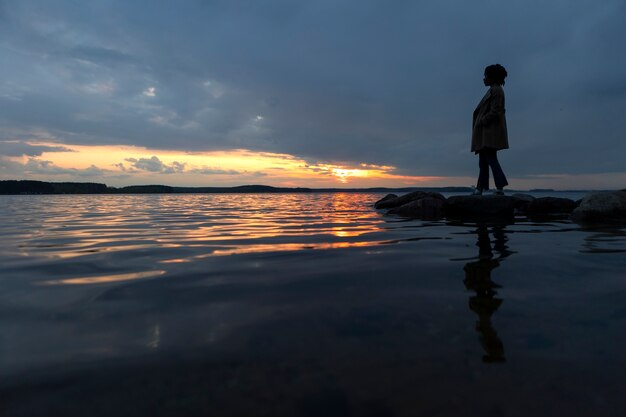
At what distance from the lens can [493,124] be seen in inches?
316

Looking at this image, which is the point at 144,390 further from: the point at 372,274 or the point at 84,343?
the point at 372,274

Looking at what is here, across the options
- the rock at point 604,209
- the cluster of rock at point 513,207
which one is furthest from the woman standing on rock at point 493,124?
→ the rock at point 604,209

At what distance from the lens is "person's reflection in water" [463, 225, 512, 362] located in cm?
147

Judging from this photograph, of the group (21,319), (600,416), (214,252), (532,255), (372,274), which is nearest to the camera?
(600,416)

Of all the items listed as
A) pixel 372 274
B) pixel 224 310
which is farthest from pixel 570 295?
pixel 224 310

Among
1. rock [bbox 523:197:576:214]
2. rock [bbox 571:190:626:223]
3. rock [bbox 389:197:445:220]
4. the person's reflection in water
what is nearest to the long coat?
rock [bbox 389:197:445:220]

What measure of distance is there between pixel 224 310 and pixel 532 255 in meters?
2.97

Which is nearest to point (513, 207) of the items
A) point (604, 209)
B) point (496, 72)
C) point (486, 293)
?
point (604, 209)

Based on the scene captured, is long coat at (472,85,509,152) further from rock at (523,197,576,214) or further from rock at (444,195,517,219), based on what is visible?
rock at (523,197,576,214)

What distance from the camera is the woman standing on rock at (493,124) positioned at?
7.91 meters

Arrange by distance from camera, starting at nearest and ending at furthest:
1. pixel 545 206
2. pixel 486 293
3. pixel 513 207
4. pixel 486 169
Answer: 1. pixel 486 293
2. pixel 513 207
3. pixel 486 169
4. pixel 545 206

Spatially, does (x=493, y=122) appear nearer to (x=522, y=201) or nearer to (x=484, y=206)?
(x=484, y=206)

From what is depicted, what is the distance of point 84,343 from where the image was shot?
1592mm

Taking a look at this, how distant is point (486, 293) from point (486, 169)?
7246 mm
